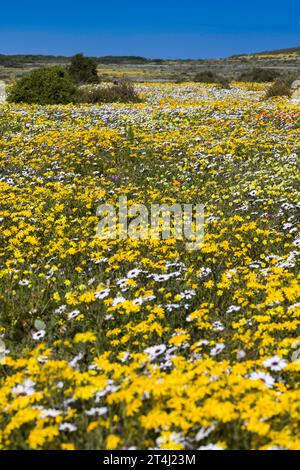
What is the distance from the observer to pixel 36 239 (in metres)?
9.05

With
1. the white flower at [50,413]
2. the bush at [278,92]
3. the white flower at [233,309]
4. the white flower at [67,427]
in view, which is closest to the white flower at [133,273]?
the white flower at [233,309]

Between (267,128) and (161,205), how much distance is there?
837cm

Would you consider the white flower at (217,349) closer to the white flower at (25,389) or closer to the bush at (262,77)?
the white flower at (25,389)

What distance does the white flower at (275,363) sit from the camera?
4.23 m

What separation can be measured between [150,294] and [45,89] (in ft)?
78.3

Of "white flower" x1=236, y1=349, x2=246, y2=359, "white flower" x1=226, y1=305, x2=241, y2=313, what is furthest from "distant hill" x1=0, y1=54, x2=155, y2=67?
"white flower" x1=236, y1=349, x2=246, y2=359

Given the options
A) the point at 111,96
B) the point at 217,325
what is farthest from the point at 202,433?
the point at 111,96

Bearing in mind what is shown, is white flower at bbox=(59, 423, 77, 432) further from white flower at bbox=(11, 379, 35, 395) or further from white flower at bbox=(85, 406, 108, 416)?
white flower at bbox=(11, 379, 35, 395)

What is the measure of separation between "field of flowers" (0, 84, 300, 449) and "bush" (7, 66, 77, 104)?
31.0 feet

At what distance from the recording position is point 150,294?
611 cm

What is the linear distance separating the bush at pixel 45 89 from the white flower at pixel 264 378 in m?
25.3

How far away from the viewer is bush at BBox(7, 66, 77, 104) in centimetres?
2739

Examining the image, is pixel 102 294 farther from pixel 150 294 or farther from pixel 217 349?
pixel 217 349
